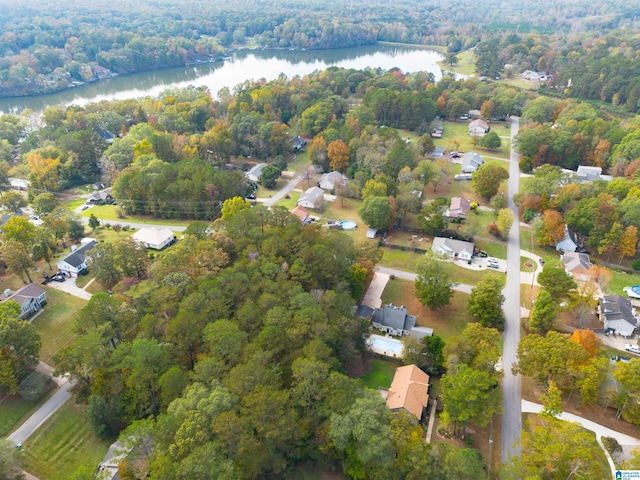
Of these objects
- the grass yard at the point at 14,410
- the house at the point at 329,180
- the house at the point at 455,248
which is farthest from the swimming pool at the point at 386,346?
the house at the point at 329,180

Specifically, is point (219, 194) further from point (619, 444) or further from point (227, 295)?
point (619, 444)

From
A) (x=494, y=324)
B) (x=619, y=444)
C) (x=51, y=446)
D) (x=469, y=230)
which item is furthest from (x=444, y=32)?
(x=51, y=446)

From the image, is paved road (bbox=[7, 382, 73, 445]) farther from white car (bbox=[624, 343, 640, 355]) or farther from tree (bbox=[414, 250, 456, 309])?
white car (bbox=[624, 343, 640, 355])

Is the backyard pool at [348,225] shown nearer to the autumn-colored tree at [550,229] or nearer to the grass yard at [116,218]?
the grass yard at [116,218]

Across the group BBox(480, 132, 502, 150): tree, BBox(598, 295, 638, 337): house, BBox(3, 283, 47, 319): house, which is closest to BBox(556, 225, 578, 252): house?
BBox(598, 295, 638, 337): house

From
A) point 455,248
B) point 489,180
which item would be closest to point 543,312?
point 455,248

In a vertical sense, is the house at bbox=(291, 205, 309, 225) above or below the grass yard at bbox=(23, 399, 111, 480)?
below
